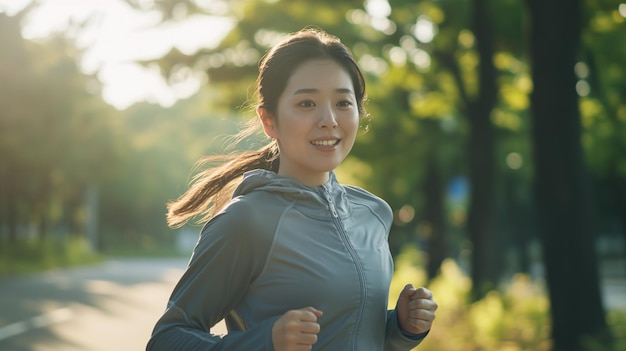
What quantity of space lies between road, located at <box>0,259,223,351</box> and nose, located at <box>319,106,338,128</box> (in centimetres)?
1120

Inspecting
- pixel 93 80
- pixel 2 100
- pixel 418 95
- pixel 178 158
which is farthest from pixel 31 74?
pixel 178 158

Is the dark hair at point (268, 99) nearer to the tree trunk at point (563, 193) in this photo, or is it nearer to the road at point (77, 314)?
the tree trunk at point (563, 193)

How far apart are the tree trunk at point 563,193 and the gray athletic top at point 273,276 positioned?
897cm

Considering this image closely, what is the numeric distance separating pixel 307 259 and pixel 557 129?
30.4ft

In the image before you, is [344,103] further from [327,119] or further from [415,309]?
[415,309]

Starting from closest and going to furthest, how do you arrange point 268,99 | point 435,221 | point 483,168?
point 268,99, point 483,168, point 435,221

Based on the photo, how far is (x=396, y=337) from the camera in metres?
2.99

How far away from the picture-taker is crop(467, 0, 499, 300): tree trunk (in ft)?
57.7

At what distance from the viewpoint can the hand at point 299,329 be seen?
2.42 metres

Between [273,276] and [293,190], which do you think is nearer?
[273,276]

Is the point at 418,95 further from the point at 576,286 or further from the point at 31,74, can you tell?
the point at 31,74

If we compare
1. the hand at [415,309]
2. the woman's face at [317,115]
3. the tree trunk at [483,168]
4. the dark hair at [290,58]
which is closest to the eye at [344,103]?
the woman's face at [317,115]

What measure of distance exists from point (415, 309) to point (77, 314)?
1750 centimetres

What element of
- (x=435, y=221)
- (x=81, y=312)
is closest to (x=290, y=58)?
(x=81, y=312)
